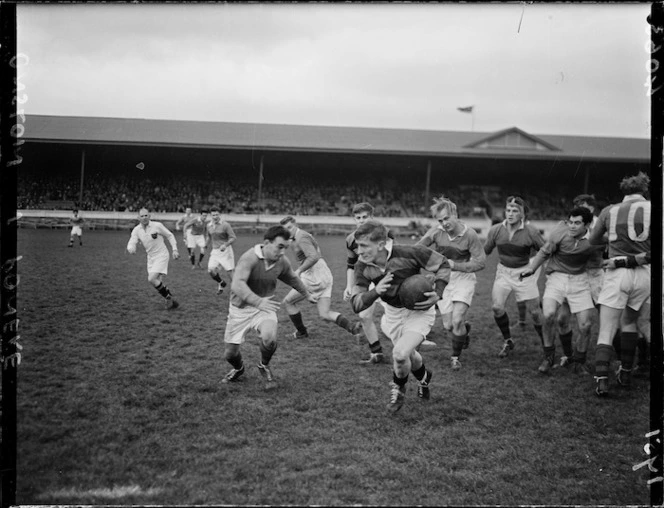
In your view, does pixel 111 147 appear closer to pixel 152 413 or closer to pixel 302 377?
pixel 152 413

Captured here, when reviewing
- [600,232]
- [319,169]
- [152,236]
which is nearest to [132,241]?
[152,236]

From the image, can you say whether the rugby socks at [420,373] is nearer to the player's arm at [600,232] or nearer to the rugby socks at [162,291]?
the player's arm at [600,232]

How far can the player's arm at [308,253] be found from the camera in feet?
21.5

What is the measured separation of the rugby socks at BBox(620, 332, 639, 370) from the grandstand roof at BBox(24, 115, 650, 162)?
4.72m

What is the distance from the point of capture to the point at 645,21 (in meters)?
Result: 3.69

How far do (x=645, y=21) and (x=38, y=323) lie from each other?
18.4 ft

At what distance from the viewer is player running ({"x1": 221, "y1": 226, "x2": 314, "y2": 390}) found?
480cm

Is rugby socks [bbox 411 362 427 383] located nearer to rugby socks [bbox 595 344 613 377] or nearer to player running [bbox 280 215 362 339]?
player running [bbox 280 215 362 339]

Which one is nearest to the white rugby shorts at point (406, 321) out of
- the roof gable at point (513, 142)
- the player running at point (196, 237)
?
the player running at point (196, 237)

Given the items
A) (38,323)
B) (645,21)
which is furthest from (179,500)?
(645,21)

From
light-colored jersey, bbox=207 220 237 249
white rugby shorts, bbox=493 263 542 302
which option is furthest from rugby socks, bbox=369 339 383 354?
light-colored jersey, bbox=207 220 237 249

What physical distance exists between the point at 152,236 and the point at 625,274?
6.71 meters

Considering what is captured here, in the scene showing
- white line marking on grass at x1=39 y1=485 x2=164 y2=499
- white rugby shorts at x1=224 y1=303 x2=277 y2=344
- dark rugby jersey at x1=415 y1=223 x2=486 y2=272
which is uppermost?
dark rugby jersey at x1=415 y1=223 x2=486 y2=272

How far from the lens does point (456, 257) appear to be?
613 cm
